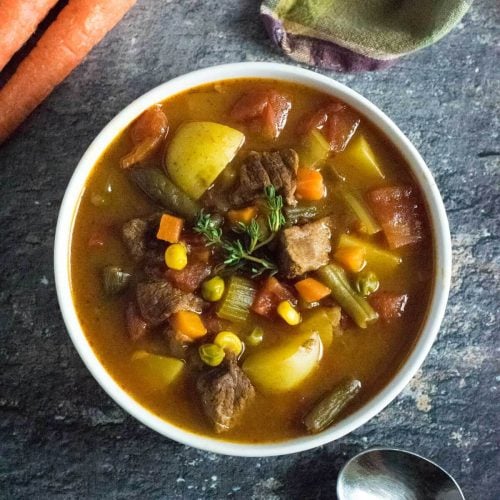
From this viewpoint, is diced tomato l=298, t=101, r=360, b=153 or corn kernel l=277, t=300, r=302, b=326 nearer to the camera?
corn kernel l=277, t=300, r=302, b=326

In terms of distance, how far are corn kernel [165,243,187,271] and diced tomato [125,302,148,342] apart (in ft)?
0.80

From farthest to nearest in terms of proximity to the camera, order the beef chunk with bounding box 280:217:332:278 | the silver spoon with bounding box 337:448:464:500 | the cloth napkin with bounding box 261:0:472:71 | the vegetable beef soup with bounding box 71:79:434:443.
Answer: the cloth napkin with bounding box 261:0:472:71 < the silver spoon with bounding box 337:448:464:500 < the vegetable beef soup with bounding box 71:79:434:443 < the beef chunk with bounding box 280:217:332:278

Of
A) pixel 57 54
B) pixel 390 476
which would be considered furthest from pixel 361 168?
pixel 57 54

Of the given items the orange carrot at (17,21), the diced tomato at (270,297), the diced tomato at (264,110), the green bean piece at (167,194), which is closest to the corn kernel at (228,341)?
the diced tomato at (270,297)

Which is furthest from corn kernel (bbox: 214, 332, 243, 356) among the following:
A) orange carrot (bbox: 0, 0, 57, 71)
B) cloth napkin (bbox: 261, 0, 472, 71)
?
orange carrot (bbox: 0, 0, 57, 71)

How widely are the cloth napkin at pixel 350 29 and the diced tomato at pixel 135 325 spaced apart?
4.71 feet

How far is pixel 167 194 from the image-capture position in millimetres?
3078

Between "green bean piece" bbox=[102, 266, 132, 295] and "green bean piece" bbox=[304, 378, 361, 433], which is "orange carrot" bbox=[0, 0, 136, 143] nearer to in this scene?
"green bean piece" bbox=[102, 266, 132, 295]

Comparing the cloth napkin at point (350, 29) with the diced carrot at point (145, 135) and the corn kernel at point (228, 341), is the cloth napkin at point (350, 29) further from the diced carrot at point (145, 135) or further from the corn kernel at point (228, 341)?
the corn kernel at point (228, 341)

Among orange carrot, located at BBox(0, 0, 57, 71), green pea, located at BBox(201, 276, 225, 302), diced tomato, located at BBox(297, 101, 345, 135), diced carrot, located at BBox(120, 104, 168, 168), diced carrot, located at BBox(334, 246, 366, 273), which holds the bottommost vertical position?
diced carrot, located at BBox(334, 246, 366, 273)

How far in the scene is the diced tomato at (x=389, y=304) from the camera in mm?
3119

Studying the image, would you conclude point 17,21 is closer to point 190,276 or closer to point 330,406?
point 190,276

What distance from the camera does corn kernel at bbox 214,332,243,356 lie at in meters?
3.03

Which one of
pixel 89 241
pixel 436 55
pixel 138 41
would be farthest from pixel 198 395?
pixel 436 55
